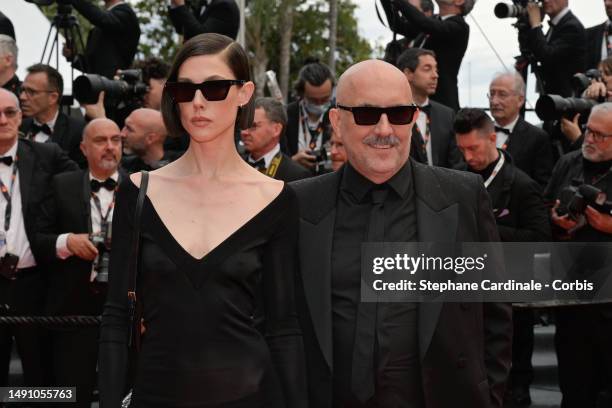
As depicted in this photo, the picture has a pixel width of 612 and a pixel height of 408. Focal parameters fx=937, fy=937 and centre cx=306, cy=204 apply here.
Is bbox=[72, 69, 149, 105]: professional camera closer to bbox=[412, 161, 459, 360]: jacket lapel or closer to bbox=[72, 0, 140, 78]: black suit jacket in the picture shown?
bbox=[72, 0, 140, 78]: black suit jacket

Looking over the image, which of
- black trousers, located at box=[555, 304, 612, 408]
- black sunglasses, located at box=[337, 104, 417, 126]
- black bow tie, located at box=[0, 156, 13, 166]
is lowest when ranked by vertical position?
black trousers, located at box=[555, 304, 612, 408]

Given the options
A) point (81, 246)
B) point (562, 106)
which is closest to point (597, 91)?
point (562, 106)

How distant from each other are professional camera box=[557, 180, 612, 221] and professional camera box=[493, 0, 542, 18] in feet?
6.93

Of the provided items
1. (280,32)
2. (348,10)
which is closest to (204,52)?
(280,32)

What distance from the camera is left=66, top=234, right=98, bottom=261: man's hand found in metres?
5.54

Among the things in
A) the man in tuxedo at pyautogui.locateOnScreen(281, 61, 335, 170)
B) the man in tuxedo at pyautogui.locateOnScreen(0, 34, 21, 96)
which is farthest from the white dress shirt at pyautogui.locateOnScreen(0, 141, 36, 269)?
the man in tuxedo at pyautogui.locateOnScreen(281, 61, 335, 170)

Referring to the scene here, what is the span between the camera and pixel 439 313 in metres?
2.96

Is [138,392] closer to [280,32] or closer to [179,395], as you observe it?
[179,395]

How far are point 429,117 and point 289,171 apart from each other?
46.7 inches

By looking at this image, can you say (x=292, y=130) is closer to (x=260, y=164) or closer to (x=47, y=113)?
(x=260, y=164)

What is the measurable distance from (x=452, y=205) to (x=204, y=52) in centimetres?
99

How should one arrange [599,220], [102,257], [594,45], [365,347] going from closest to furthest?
[365,347], [102,257], [599,220], [594,45]

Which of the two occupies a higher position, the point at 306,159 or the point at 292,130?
the point at 292,130

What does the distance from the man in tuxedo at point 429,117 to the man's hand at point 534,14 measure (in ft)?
3.40
